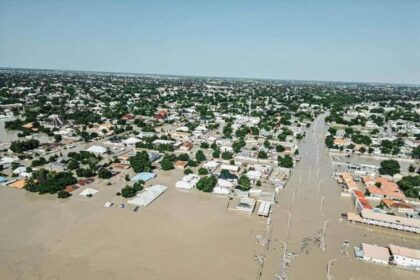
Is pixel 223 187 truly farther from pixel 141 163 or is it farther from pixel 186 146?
pixel 186 146

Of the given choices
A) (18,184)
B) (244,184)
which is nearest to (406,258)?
(244,184)

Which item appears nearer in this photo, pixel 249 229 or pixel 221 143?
pixel 249 229

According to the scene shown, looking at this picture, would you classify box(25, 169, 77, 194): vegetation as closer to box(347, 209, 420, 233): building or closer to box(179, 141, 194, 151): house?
box(179, 141, 194, 151): house

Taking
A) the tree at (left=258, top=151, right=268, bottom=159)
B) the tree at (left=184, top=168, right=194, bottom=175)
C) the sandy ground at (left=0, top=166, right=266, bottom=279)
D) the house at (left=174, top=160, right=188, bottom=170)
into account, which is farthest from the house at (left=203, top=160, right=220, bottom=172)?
the sandy ground at (left=0, top=166, right=266, bottom=279)

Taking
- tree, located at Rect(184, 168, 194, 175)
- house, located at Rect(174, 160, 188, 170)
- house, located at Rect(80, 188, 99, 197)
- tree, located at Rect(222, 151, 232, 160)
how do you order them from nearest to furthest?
house, located at Rect(80, 188, 99, 197) < tree, located at Rect(184, 168, 194, 175) < house, located at Rect(174, 160, 188, 170) < tree, located at Rect(222, 151, 232, 160)

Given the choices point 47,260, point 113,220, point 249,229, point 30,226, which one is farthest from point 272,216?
point 30,226

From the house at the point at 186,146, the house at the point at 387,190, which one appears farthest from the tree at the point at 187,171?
the house at the point at 387,190

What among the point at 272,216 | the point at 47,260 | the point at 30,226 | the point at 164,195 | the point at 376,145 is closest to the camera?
the point at 47,260

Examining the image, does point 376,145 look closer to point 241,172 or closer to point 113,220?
point 241,172
